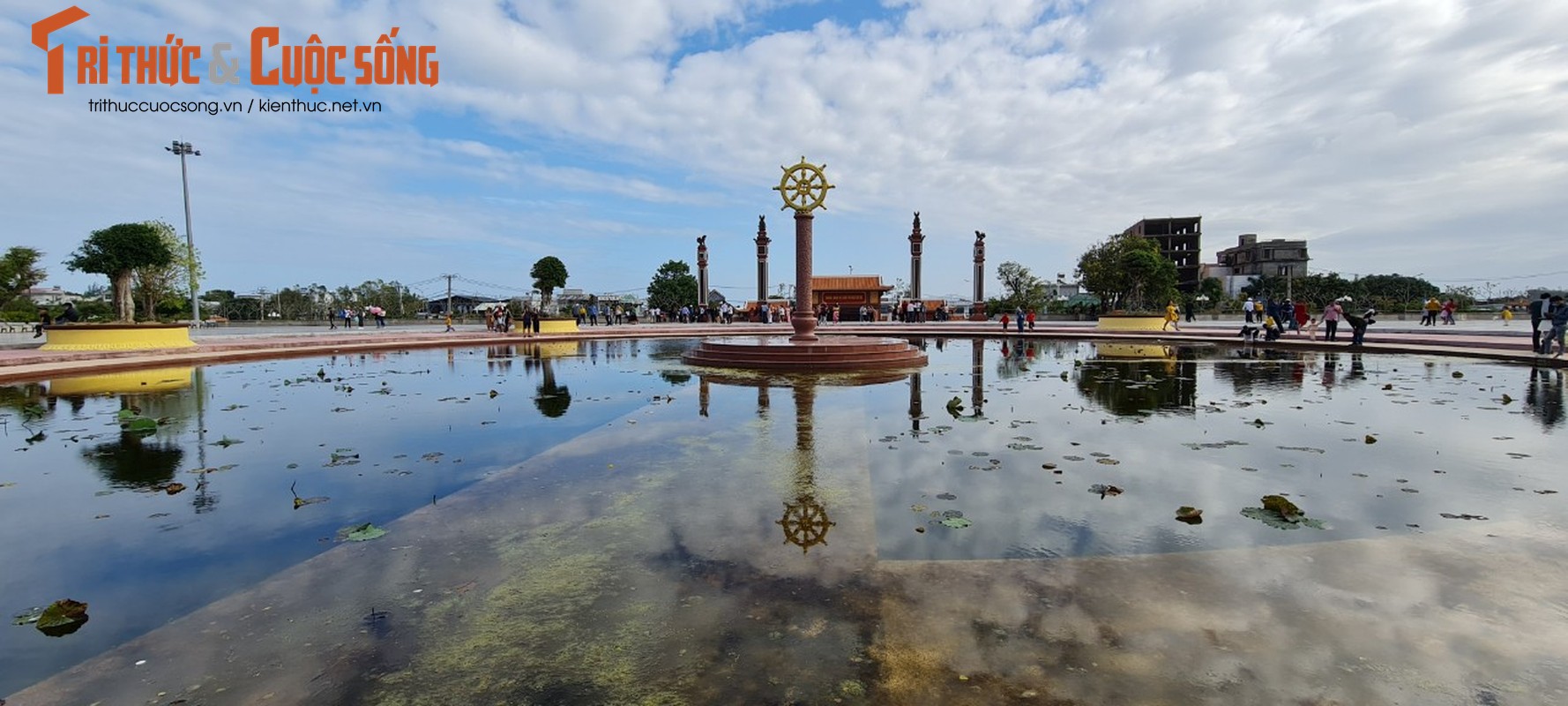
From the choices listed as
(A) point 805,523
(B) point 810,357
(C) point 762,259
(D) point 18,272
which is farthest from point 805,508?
(D) point 18,272

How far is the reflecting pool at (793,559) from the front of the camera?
8.81 ft

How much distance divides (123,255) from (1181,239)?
103 meters

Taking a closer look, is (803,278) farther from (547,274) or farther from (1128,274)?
(547,274)

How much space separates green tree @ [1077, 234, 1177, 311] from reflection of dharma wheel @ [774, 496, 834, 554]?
154 feet

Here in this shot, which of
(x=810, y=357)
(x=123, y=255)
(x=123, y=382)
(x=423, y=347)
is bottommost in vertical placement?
(x=123, y=382)

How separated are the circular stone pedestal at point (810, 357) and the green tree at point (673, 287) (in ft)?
204

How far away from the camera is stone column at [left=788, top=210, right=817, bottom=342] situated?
17219 millimetres

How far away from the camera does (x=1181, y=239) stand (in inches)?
3575

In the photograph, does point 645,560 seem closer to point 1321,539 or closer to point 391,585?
point 391,585

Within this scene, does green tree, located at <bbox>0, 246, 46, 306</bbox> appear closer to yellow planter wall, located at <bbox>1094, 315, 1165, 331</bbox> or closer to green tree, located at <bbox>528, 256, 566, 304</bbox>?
green tree, located at <bbox>528, 256, 566, 304</bbox>

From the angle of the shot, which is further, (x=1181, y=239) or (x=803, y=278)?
(x=1181, y=239)

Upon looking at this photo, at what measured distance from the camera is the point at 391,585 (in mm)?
3529

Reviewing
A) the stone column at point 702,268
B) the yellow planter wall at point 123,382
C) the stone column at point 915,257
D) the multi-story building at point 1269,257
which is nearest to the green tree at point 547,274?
the stone column at point 702,268

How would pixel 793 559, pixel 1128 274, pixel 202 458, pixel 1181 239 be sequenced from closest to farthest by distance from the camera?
1. pixel 793 559
2. pixel 202 458
3. pixel 1128 274
4. pixel 1181 239
